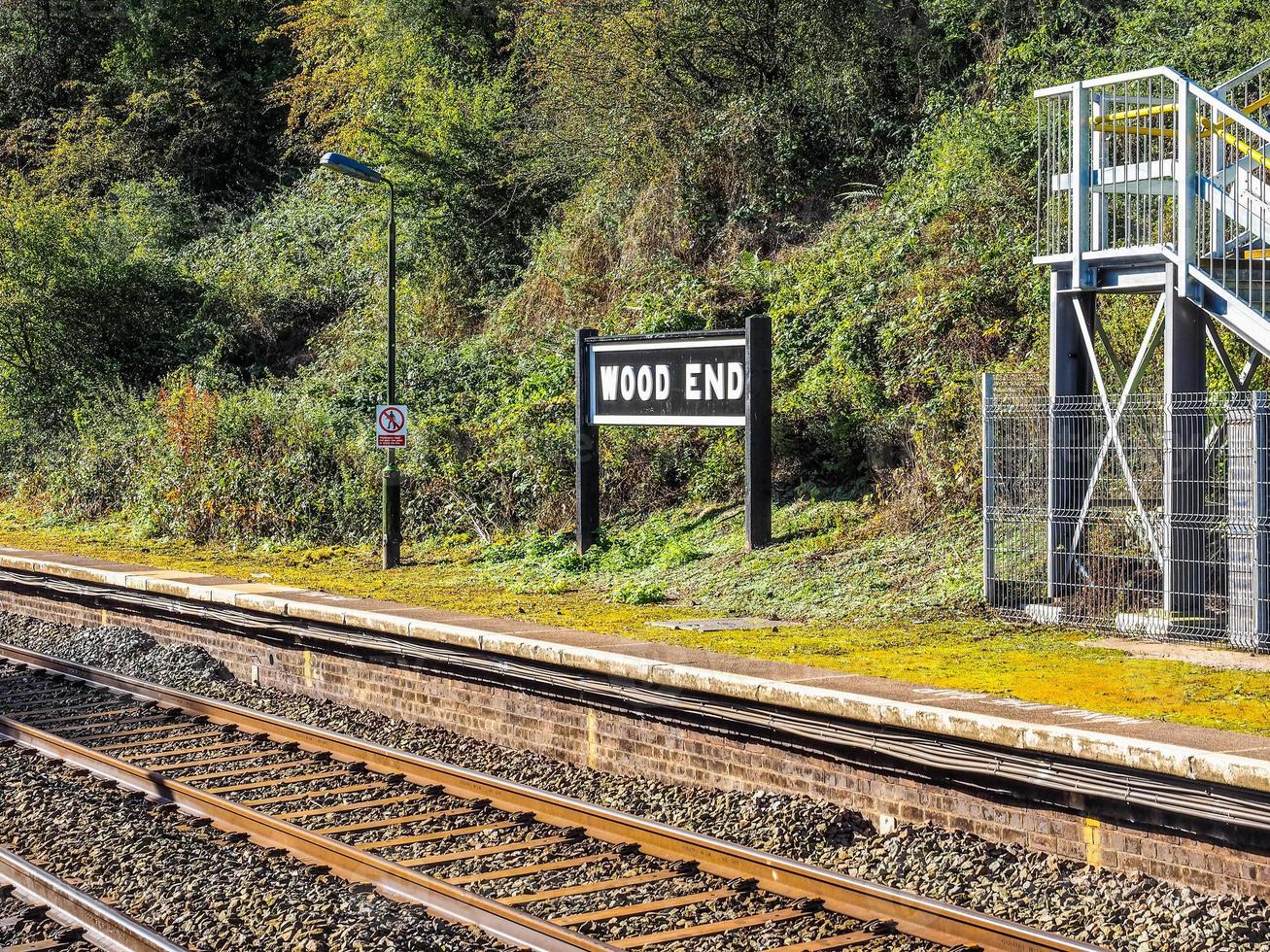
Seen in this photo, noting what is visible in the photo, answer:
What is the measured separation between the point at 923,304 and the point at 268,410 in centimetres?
1204

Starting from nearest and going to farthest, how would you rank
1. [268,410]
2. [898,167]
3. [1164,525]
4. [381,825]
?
[381,825] < [1164,525] < [898,167] < [268,410]

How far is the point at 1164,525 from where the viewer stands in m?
11.3

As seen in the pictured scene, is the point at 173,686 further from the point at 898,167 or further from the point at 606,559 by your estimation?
the point at 898,167

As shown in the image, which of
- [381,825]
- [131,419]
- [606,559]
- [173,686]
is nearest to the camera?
[381,825]

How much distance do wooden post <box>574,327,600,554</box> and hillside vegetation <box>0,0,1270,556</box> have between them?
1.39 m

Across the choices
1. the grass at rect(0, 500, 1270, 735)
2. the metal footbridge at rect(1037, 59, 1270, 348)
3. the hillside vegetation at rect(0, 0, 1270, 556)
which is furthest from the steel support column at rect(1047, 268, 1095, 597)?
the hillside vegetation at rect(0, 0, 1270, 556)

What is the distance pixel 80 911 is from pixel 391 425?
12.7 meters

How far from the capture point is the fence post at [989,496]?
1255 centimetres

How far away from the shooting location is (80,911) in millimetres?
6680

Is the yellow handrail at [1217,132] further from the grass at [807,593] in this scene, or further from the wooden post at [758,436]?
the wooden post at [758,436]

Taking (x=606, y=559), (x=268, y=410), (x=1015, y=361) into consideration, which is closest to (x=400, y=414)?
(x=606, y=559)

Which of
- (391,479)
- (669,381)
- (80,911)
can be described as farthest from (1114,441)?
(391,479)

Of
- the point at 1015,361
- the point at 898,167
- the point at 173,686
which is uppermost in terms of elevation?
the point at 898,167

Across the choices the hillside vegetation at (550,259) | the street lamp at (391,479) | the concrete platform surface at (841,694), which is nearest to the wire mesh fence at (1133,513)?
the hillside vegetation at (550,259)
